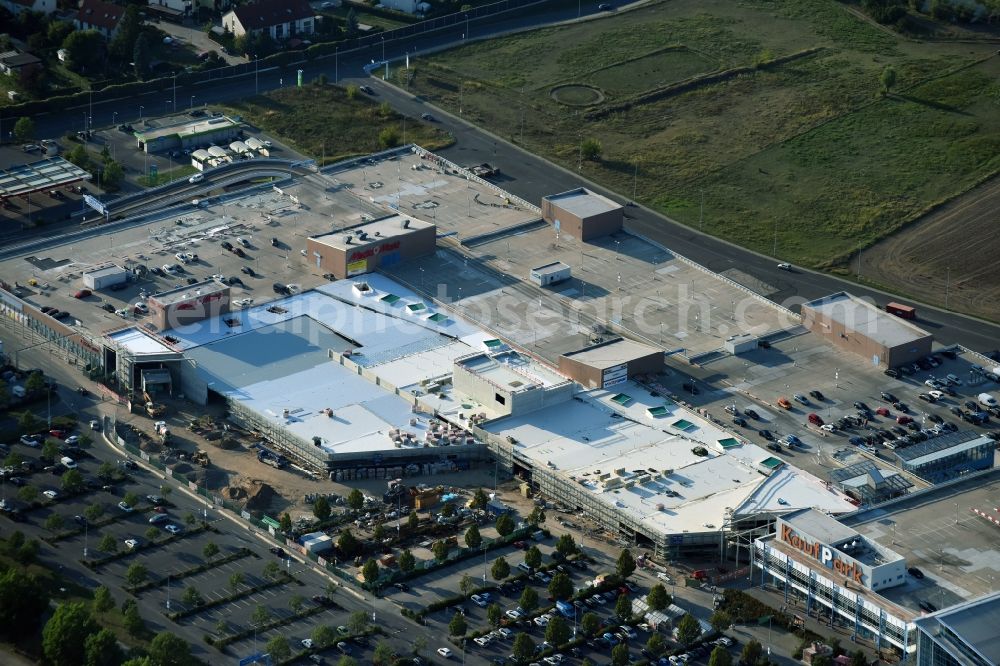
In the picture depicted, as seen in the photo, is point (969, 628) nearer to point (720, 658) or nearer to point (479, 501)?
point (720, 658)

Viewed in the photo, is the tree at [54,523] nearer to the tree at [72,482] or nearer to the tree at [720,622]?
the tree at [72,482]

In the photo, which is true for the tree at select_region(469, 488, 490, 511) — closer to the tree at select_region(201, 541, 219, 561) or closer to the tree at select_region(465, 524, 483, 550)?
the tree at select_region(465, 524, 483, 550)

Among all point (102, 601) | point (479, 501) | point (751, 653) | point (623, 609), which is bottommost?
point (751, 653)

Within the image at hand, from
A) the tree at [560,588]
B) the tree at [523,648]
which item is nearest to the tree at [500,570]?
the tree at [560,588]

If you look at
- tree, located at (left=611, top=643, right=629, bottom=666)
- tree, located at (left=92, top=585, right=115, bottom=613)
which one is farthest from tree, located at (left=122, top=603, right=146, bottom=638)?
tree, located at (left=611, top=643, right=629, bottom=666)

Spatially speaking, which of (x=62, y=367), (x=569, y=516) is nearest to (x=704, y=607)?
(x=569, y=516)

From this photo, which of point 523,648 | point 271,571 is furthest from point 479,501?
point 523,648
